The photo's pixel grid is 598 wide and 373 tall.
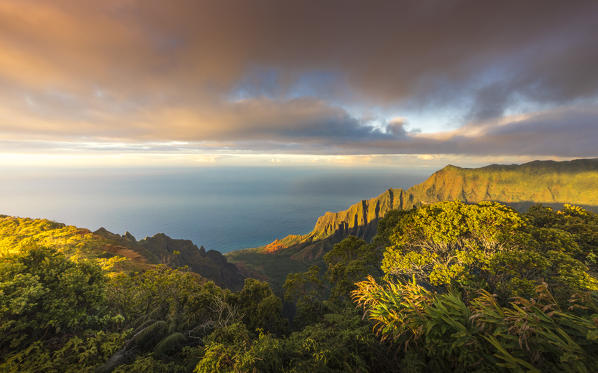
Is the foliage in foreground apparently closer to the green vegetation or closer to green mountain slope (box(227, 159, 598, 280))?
the green vegetation

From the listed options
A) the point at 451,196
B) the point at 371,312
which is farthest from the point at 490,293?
the point at 451,196

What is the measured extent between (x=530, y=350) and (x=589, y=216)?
2583 cm

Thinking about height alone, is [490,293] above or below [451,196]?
above

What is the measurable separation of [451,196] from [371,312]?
717ft

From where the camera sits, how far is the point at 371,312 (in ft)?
18.9

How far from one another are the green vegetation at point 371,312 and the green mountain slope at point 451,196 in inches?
3059

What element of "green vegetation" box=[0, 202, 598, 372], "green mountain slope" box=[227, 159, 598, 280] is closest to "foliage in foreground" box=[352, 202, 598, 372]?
"green vegetation" box=[0, 202, 598, 372]

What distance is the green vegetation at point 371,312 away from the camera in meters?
3.45

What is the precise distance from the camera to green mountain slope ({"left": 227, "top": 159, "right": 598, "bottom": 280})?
10462 centimetres

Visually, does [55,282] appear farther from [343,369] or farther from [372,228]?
[372,228]

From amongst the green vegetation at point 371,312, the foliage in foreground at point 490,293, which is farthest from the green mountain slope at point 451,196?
the foliage in foreground at point 490,293

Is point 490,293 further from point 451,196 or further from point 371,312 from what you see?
point 451,196

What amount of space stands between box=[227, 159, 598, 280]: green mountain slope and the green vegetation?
7770 cm

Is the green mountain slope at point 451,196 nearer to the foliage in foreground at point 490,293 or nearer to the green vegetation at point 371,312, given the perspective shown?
the green vegetation at point 371,312
